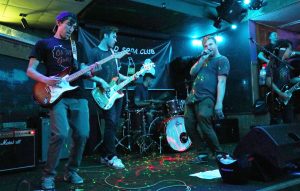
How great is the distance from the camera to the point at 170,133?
5863 mm

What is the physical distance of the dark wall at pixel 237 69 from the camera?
7.77 metres

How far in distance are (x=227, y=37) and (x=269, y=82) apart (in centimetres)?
355

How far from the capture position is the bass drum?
19.2ft

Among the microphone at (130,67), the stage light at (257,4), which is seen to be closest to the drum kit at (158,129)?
the microphone at (130,67)

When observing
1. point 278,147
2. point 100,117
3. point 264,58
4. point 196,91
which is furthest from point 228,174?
point 264,58

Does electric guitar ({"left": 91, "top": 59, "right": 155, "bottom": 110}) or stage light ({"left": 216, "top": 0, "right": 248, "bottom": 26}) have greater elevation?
stage light ({"left": 216, "top": 0, "right": 248, "bottom": 26})

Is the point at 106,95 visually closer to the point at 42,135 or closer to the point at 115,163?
the point at 115,163

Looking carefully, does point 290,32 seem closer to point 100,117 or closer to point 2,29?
point 100,117

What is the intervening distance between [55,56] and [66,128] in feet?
2.67

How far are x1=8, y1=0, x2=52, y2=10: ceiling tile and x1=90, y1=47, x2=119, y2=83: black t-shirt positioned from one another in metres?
2.37

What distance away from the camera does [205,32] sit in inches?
344

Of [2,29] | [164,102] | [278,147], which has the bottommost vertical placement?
[278,147]

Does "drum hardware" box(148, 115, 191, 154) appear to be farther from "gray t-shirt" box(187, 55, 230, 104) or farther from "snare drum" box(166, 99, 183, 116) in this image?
"gray t-shirt" box(187, 55, 230, 104)

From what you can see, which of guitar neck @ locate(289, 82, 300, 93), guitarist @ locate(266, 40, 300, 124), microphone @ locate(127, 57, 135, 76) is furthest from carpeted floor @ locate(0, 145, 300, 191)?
microphone @ locate(127, 57, 135, 76)
